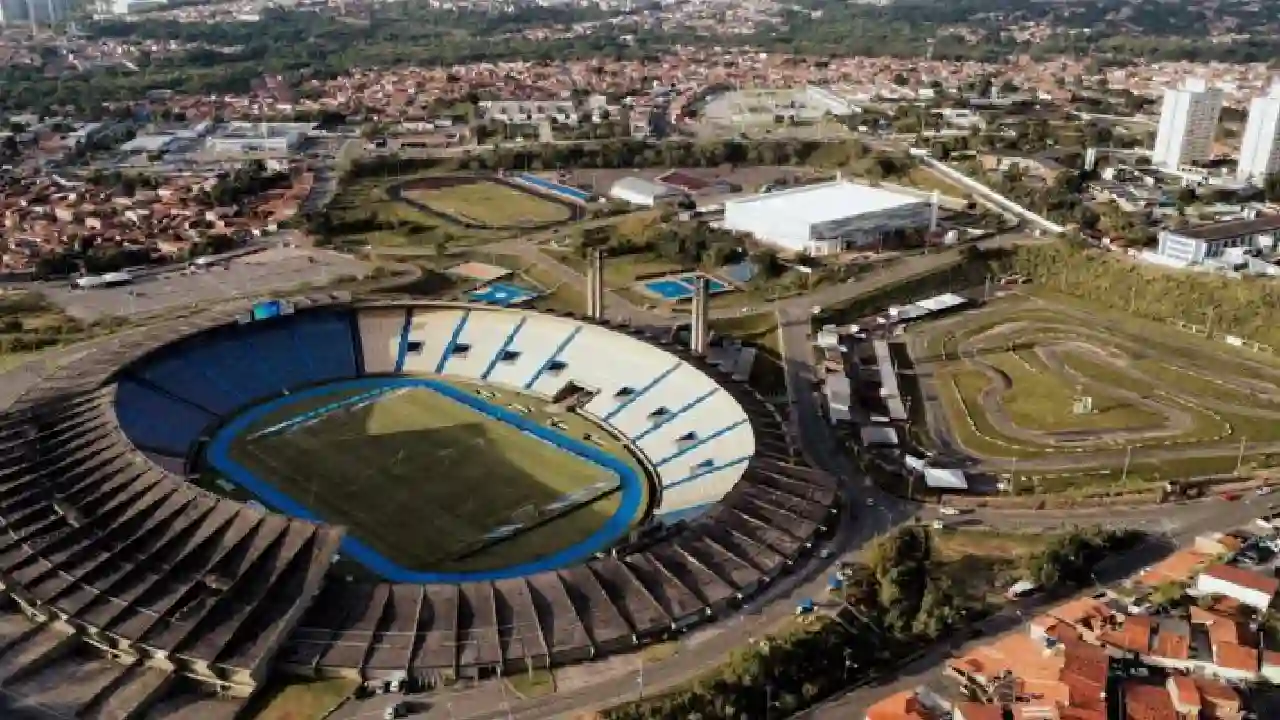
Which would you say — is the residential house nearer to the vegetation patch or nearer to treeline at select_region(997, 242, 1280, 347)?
treeline at select_region(997, 242, 1280, 347)

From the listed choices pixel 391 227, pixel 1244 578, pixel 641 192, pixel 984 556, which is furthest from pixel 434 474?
pixel 641 192

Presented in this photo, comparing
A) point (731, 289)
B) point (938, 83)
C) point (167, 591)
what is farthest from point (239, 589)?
point (938, 83)

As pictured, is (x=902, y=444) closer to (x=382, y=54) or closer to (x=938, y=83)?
(x=938, y=83)

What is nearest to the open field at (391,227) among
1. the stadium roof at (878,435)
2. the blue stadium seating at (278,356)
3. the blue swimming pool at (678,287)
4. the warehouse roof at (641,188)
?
the warehouse roof at (641,188)

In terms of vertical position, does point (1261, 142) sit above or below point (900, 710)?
above

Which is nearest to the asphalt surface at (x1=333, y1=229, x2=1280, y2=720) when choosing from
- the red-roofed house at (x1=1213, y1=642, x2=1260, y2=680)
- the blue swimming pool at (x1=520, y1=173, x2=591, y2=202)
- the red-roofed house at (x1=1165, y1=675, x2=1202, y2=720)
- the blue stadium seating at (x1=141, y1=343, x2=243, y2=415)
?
the red-roofed house at (x1=1165, y1=675, x2=1202, y2=720)

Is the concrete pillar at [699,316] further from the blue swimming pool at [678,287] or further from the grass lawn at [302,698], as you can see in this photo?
the grass lawn at [302,698]

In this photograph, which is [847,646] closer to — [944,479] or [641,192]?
[944,479]
